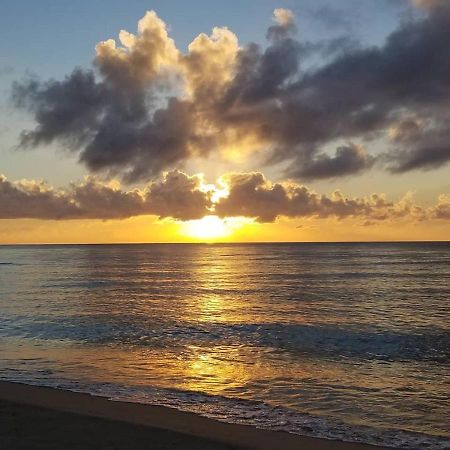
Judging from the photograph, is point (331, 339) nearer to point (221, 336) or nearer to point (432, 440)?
point (221, 336)

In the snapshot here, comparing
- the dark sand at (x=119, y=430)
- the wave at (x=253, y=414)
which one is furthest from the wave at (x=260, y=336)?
the dark sand at (x=119, y=430)

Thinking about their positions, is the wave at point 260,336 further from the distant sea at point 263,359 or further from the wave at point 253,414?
the wave at point 253,414

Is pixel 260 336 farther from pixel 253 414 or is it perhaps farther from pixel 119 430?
pixel 119 430

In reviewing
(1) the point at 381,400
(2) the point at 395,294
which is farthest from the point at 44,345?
(2) the point at 395,294

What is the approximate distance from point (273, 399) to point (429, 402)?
523 cm

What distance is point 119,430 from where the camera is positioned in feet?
42.0

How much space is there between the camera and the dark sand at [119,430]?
11.7 m

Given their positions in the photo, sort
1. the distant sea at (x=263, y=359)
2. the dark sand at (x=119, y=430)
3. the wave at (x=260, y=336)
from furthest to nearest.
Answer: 1. the wave at (x=260, y=336)
2. the distant sea at (x=263, y=359)
3. the dark sand at (x=119, y=430)

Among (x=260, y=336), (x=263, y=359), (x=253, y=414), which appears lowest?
(x=260, y=336)

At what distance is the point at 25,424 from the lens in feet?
43.3

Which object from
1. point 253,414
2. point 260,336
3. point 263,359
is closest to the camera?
point 253,414

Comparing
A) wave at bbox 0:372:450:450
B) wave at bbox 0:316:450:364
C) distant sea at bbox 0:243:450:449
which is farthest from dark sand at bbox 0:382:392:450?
wave at bbox 0:316:450:364

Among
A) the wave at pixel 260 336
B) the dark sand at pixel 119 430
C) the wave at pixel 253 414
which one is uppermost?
the dark sand at pixel 119 430

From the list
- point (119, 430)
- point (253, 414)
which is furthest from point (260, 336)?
point (119, 430)
